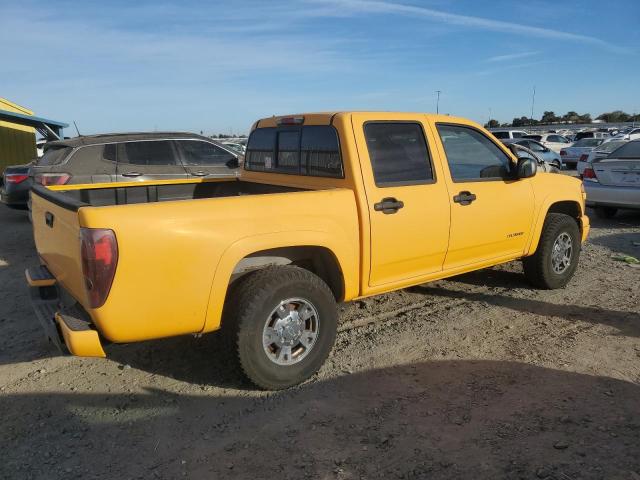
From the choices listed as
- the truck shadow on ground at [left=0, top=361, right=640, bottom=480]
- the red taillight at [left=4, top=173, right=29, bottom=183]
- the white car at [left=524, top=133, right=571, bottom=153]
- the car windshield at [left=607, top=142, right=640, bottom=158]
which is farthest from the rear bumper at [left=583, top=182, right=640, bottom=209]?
the white car at [left=524, top=133, right=571, bottom=153]

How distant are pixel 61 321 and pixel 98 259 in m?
0.56

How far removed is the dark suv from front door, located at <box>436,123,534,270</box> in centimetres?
379

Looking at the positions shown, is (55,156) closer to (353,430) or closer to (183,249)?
(183,249)

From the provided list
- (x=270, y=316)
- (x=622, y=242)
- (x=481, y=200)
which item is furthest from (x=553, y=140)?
(x=270, y=316)

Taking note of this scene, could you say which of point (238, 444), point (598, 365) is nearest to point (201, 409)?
point (238, 444)

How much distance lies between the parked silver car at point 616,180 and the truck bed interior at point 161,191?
7068mm

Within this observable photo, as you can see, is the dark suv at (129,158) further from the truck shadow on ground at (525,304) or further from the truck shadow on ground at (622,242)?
the truck shadow on ground at (622,242)

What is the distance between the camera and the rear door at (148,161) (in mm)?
8133

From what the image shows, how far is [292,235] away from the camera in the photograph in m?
3.46

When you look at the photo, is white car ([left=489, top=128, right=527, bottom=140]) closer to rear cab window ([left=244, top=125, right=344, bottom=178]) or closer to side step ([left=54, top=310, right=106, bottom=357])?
rear cab window ([left=244, top=125, right=344, bottom=178])

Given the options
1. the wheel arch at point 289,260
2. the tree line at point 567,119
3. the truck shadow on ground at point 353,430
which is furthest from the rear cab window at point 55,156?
the tree line at point 567,119

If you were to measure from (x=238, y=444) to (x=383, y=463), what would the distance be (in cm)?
83

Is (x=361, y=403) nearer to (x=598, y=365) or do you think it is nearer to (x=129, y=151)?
(x=598, y=365)

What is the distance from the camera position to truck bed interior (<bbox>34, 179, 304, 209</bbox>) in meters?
4.45
